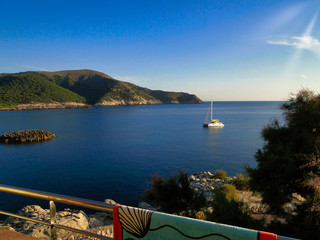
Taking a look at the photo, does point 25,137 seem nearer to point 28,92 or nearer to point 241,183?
point 241,183

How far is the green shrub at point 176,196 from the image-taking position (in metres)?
13.6

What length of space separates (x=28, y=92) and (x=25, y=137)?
14400 cm

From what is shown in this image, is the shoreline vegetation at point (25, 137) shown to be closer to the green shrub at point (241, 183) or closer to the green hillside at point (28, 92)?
the green shrub at point (241, 183)

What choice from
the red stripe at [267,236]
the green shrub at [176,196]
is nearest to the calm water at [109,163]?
the green shrub at [176,196]

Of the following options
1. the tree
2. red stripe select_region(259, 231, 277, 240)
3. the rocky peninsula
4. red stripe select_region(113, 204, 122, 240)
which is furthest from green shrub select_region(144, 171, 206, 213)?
the rocky peninsula

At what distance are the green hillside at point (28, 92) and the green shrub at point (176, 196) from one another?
552ft

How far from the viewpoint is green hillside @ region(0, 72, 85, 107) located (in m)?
157

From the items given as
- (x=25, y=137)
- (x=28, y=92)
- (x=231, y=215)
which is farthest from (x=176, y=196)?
(x=28, y=92)

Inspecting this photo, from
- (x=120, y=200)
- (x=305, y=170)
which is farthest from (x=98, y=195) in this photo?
(x=305, y=170)

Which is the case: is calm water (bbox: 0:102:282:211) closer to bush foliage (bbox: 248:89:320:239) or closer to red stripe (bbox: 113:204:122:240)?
bush foliage (bbox: 248:89:320:239)

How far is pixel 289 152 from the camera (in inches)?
380

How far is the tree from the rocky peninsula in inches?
2102

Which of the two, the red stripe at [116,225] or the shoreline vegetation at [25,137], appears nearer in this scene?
the red stripe at [116,225]

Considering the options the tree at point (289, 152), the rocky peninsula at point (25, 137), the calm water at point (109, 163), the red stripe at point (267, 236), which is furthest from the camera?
the rocky peninsula at point (25, 137)
